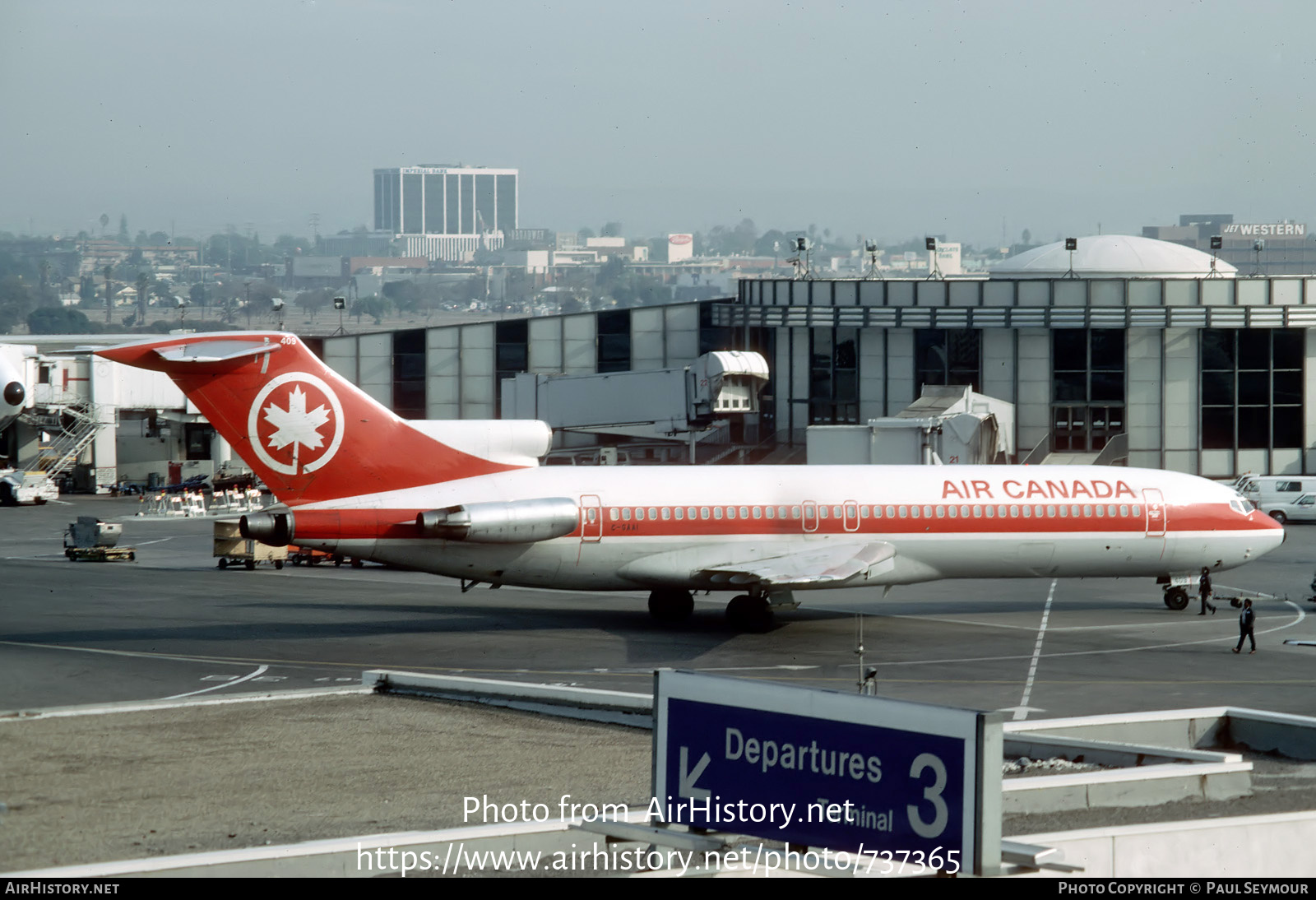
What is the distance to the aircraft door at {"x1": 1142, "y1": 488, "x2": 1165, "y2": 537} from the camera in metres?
41.2

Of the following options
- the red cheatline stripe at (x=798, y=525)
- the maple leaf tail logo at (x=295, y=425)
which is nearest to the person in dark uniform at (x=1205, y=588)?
the red cheatline stripe at (x=798, y=525)

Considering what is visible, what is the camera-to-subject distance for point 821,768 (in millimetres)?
12734

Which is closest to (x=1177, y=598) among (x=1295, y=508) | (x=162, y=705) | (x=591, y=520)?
(x=591, y=520)

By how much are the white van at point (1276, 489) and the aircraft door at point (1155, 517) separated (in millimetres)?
26567

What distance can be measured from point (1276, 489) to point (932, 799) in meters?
59.5

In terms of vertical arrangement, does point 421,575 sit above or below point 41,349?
below

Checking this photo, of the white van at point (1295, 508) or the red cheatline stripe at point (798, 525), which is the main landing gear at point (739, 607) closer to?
the red cheatline stripe at point (798, 525)

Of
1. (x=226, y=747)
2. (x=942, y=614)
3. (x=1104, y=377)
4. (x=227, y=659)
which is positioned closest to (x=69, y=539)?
(x=227, y=659)

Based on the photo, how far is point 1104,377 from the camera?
71625 millimetres

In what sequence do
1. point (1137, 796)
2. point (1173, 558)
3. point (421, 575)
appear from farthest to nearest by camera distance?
point (421, 575), point (1173, 558), point (1137, 796)

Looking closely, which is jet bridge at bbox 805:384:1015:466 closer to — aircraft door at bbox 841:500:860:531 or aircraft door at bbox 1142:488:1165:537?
aircraft door at bbox 1142:488:1165:537

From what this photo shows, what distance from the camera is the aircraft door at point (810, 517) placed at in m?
39.0
